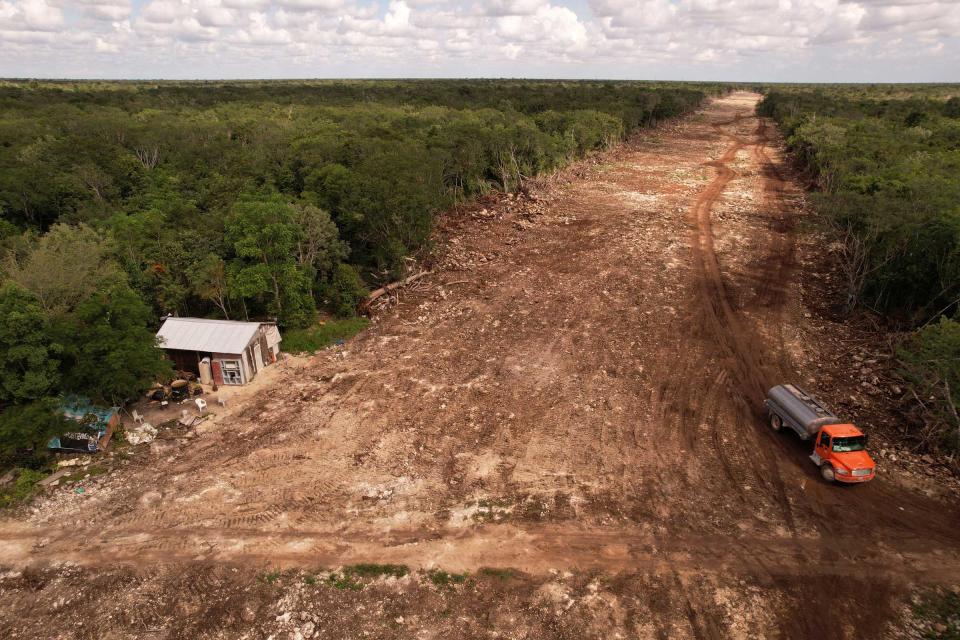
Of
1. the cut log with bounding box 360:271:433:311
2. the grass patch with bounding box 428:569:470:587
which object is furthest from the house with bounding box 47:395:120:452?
the grass patch with bounding box 428:569:470:587

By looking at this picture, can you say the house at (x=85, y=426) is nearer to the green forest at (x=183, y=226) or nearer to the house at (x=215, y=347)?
the green forest at (x=183, y=226)

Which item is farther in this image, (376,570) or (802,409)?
(802,409)

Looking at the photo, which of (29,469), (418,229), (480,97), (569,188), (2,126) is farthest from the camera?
(480,97)

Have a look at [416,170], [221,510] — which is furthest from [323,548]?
[416,170]

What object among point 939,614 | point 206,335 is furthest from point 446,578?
point 206,335

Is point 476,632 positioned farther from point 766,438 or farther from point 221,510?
point 766,438

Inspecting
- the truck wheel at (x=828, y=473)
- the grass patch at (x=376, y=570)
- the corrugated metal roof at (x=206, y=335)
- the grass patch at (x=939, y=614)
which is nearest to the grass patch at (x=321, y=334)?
the corrugated metal roof at (x=206, y=335)

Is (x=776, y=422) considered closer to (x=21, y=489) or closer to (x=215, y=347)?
(x=215, y=347)
